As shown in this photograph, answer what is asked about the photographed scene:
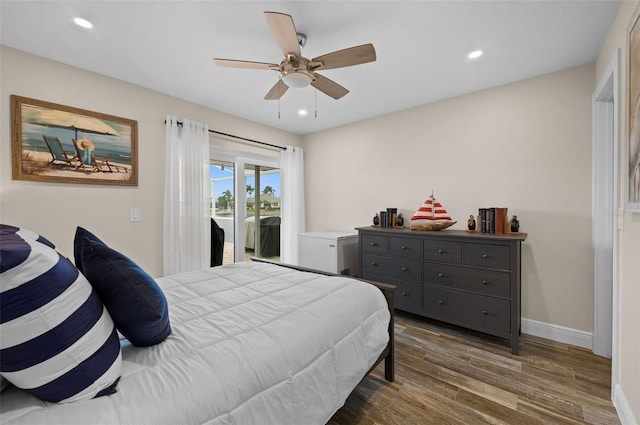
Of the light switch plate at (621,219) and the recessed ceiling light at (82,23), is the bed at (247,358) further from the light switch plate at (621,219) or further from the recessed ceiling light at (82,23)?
the recessed ceiling light at (82,23)

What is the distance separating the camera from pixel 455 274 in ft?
8.39

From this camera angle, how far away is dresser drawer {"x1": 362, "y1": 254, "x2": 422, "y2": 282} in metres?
2.81

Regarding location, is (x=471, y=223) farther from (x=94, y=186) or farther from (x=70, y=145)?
(x=70, y=145)

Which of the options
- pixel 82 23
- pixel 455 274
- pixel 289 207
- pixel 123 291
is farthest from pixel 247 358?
pixel 289 207

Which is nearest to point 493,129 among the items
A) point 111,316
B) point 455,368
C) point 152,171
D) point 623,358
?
point 623,358

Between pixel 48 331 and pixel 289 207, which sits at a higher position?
pixel 289 207

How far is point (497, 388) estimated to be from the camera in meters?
1.86

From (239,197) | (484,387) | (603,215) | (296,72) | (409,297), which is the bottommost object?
(484,387)

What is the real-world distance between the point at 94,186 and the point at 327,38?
7.97 feet

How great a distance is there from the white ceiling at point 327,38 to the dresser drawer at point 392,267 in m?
1.84

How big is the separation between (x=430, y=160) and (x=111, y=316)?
3.24 metres

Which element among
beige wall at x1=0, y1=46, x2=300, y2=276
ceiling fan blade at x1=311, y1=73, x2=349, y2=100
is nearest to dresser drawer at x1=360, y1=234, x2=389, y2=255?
ceiling fan blade at x1=311, y1=73, x2=349, y2=100

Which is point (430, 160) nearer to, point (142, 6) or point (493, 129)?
point (493, 129)

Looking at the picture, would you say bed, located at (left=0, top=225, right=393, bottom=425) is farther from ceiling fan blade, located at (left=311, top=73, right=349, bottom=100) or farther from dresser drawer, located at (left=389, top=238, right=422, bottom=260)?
ceiling fan blade, located at (left=311, top=73, right=349, bottom=100)
